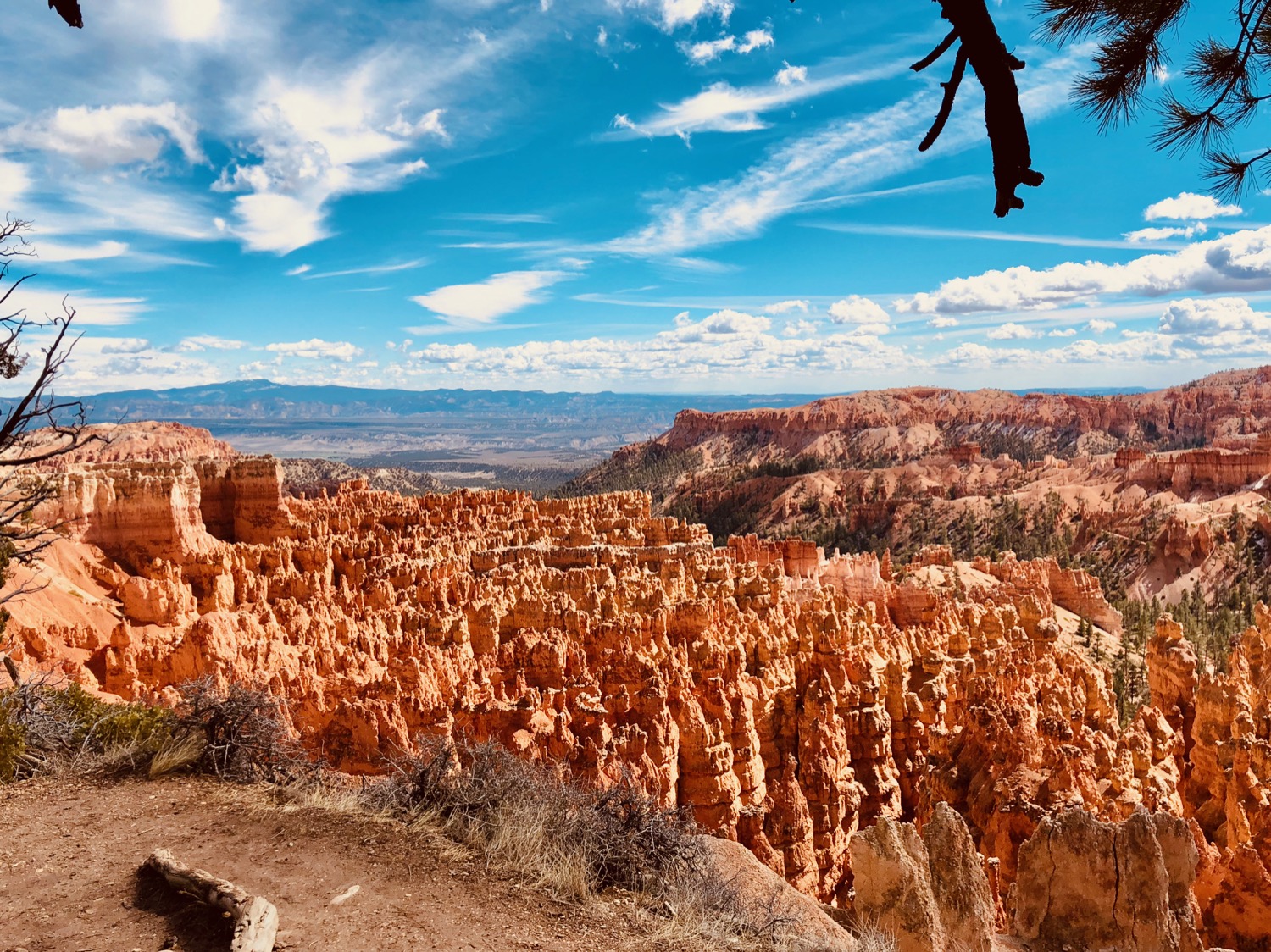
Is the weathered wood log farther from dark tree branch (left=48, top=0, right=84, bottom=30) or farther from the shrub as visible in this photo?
dark tree branch (left=48, top=0, right=84, bottom=30)

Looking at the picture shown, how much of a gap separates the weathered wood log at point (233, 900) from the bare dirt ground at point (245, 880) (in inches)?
4.2

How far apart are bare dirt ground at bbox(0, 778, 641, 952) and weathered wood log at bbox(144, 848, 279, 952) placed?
106mm

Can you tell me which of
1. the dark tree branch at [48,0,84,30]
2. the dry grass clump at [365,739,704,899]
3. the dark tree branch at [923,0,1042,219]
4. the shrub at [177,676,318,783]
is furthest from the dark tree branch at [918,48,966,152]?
the shrub at [177,676,318,783]

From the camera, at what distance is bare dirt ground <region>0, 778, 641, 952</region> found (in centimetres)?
549

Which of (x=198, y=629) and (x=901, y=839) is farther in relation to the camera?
(x=198, y=629)

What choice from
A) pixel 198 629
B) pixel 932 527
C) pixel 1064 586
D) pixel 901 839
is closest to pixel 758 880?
pixel 901 839

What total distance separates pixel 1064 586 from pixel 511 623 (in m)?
33.0

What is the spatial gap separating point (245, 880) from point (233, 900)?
714 millimetres

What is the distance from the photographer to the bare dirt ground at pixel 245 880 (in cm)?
549

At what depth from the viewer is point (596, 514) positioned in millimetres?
43406

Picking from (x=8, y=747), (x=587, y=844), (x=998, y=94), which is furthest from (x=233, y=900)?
→ (x=998, y=94)

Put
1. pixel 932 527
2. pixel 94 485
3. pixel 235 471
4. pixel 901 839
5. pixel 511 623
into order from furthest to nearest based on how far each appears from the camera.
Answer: pixel 932 527
pixel 235 471
pixel 94 485
pixel 511 623
pixel 901 839

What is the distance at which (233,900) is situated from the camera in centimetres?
550

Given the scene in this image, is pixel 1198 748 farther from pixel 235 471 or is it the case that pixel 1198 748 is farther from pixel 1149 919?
pixel 235 471
